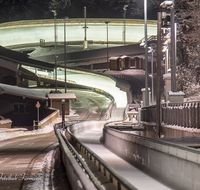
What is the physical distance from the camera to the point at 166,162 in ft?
33.6

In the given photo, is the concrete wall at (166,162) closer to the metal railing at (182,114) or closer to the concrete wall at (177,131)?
the concrete wall at (177,131)

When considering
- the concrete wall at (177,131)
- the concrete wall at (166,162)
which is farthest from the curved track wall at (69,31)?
the concrete wall at (166,162)

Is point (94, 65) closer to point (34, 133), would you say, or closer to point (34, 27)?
point (34, 27)

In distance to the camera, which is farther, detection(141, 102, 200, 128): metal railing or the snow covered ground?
the snow covered ground

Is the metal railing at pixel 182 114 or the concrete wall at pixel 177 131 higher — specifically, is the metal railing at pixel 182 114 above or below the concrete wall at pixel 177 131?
above

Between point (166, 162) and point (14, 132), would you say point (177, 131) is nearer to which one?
point (166, 162)

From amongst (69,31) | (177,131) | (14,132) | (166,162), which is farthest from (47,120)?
(69,31)

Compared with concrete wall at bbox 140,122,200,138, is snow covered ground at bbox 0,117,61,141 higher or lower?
lower

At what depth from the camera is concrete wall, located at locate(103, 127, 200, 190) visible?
8421mm

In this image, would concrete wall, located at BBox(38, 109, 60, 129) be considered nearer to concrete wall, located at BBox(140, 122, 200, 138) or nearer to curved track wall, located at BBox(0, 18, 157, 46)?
→ concrete wall, located at BBox(140, 122, 200, 138)

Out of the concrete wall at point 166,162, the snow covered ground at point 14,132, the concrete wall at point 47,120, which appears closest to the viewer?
the concrete wall at point 166,162

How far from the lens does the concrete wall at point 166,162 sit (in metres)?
8.42

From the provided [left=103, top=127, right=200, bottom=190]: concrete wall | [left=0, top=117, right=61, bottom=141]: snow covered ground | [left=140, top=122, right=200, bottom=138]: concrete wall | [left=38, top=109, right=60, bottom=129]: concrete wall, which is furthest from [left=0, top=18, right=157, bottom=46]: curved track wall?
[left=103, top=127, right=200, bottom=190]: concrete wall

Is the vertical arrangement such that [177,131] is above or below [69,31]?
below
